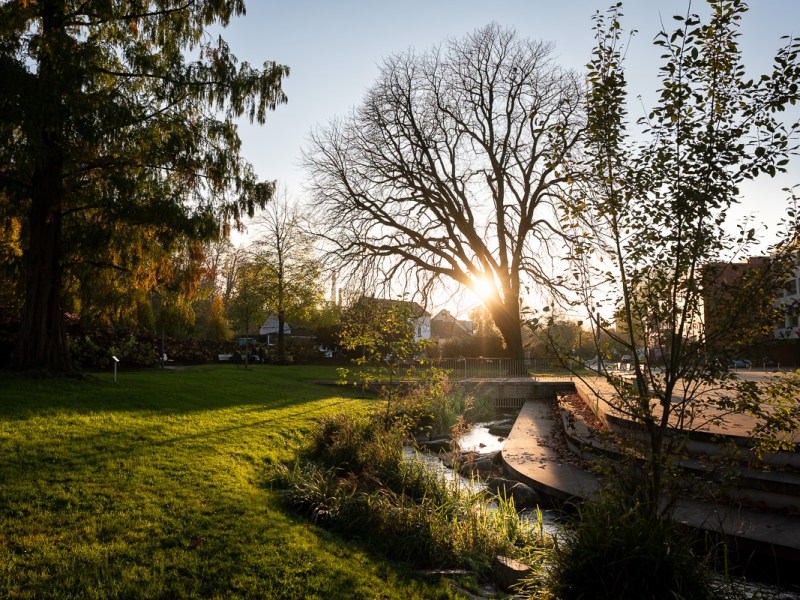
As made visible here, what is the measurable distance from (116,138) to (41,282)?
3.43 meters

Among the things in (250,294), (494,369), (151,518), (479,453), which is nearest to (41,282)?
(151,518)

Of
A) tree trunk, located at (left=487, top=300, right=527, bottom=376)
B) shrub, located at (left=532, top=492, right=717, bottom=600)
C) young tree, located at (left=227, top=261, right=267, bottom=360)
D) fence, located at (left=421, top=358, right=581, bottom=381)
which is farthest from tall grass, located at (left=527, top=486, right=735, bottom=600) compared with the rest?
young tree, located at (left=227, top=261, right=267, bottom=360)

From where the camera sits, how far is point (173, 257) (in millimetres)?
12734

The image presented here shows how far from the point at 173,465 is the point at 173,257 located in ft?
23.8

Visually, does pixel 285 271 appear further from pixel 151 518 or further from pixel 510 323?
pixel 151 518

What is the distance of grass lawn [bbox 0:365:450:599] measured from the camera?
12.8 ft

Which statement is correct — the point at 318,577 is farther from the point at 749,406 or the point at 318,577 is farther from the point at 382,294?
the point at 382,294

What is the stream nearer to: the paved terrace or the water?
the water

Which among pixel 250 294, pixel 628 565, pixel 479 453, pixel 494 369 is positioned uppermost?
pixel 250 294

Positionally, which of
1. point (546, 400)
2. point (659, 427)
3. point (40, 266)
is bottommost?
point (546, 400)

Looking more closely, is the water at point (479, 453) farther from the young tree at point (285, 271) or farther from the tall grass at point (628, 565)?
the young tree at point (285, 271)

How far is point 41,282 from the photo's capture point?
11.3 metres

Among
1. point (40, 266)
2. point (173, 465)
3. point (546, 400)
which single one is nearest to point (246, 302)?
point (546, 400)

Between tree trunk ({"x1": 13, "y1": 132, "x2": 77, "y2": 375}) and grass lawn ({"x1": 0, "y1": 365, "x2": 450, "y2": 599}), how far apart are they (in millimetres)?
1911
